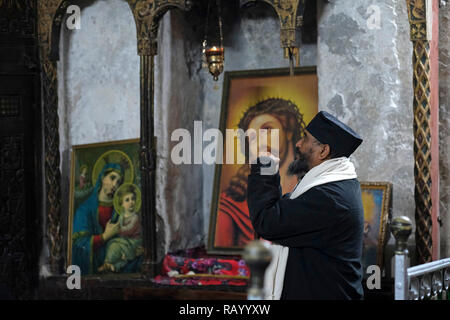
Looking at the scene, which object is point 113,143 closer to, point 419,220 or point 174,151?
point 174,151

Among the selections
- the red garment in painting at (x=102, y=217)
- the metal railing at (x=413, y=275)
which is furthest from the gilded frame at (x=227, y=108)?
the metal railing at (x=413, y=275)

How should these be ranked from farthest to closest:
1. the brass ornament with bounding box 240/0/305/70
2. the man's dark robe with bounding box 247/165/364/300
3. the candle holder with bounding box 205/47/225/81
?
the candle holder with bounding box 205/47/225/81 → the brass ornament with bounding box 240/0/305/70 → the man's dark robe with bounding box 247/165/364/300

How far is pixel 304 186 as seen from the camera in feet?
12.0

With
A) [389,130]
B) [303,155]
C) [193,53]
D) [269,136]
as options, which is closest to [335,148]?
[303,155]

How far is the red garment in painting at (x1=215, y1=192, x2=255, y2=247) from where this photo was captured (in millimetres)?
7043

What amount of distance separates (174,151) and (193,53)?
1080 mm

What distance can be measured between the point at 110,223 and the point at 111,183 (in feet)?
1.26

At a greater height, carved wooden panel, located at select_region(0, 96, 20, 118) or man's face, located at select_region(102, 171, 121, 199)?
carved wooden panel, located at select_region(0, 96, 20, 118)

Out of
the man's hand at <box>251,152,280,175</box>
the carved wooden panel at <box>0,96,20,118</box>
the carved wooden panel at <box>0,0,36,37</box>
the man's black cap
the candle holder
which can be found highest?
the carved wooden panel at <box>0,0,36,37</box>

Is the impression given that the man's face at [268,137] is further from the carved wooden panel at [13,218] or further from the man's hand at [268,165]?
the man's hand at [268,165]

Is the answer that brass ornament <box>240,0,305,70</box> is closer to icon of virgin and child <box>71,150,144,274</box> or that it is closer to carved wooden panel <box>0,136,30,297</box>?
icon of virgin and child <box>71,150,144,274</box>

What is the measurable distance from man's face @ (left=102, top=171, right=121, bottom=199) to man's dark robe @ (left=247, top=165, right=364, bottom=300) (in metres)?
3.50

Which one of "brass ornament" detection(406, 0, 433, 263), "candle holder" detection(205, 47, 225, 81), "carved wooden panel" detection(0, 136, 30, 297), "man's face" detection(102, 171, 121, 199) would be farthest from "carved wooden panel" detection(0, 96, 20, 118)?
"brass ornament" detection(406, 0, 433, 263)

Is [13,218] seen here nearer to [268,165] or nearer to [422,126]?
[422,126]
